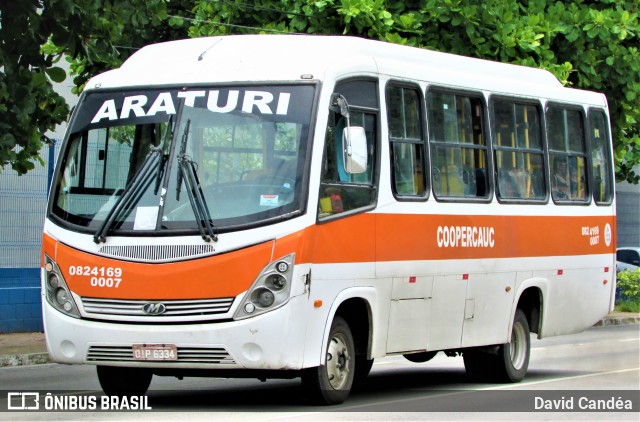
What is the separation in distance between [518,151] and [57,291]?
598 cm

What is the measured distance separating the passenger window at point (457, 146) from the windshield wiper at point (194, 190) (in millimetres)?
2985

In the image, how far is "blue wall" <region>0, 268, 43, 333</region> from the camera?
2100 cm

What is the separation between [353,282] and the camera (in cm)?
1212

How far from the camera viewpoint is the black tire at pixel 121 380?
41.0ft

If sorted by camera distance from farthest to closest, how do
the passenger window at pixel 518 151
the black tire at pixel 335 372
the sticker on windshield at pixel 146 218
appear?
the passenger window at pixel 518 151, the black tire at pixel 335 372, the sticker on windshield at pixel 146 218

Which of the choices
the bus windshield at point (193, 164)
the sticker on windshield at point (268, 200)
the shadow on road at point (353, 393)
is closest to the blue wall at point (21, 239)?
the shadow on road at point (353, 393)

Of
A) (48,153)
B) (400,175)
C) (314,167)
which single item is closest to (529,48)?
(48,153)

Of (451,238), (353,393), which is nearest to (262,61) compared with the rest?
(451,238)

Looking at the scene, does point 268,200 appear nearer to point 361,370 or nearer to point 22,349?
point 361,370

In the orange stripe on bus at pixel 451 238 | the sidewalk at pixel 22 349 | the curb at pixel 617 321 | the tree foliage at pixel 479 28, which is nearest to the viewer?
the orange stripe on bus at pixel 451 238

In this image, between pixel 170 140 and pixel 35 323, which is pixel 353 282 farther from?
pixel 35 323

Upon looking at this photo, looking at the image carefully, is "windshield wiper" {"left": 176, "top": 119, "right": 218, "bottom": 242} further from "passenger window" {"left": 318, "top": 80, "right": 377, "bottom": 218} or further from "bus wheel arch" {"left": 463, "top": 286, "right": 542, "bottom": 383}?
"bus wheel arch" {"left": 463, "top": 286, "right": 542, "bottom": 383}

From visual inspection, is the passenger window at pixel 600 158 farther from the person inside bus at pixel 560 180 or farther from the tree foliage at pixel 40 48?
the tree foliage at pixel 40 48

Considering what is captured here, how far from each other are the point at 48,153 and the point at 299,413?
1094cm
